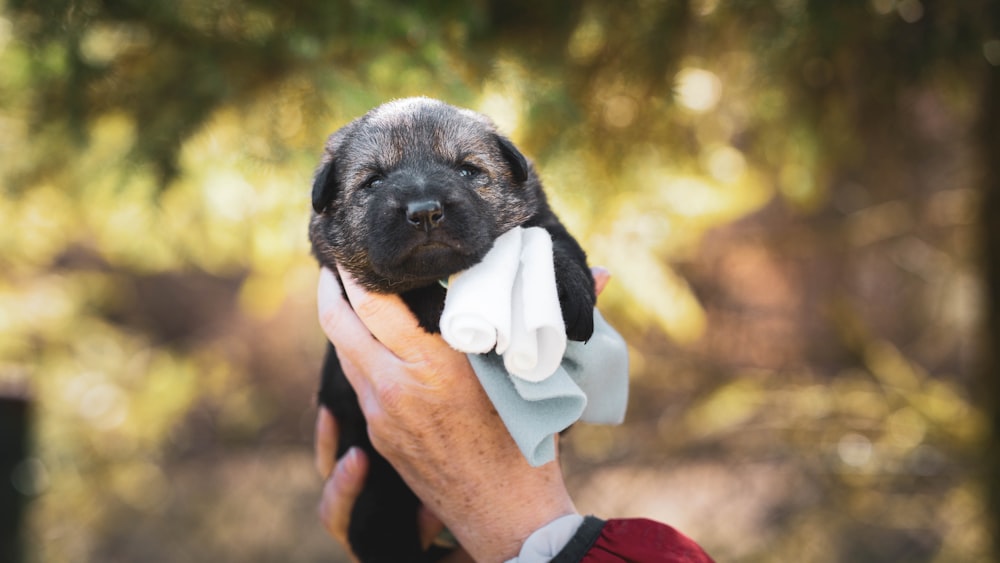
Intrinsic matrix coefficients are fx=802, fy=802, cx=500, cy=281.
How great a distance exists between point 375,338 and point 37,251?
3.87 m

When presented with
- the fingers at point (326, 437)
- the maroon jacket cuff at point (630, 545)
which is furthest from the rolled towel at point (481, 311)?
the fingers at point (326, 437)

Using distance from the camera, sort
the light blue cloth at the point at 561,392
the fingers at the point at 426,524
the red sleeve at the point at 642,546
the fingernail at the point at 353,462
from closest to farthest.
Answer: the red sleeve at the point at 642,546, the light blue cloth at the point at 561,392, the fingernail at the point at 353,462, the fingers at the point at 426,524

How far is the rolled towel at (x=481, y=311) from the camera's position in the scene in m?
1.90

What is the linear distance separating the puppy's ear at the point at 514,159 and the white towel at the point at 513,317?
1.35ft

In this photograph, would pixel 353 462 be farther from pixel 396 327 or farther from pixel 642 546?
pixel 642 546

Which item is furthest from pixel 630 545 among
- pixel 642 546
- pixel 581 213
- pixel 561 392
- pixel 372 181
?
pixel 581 213

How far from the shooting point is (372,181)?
2.35m

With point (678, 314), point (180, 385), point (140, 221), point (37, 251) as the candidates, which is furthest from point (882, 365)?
point (37, 251)

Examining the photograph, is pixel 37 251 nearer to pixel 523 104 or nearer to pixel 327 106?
pixel 327 106

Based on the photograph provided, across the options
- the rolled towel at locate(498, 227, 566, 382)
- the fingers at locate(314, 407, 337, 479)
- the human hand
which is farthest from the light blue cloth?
Result: the fingers at locate(314, 407, 337, 479)

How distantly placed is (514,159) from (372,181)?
0.42 meters

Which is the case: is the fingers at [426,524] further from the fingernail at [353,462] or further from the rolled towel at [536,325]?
the rolled towel at [536,325]

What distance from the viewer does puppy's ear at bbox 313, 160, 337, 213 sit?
7.66ft

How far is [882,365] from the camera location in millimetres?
5000
